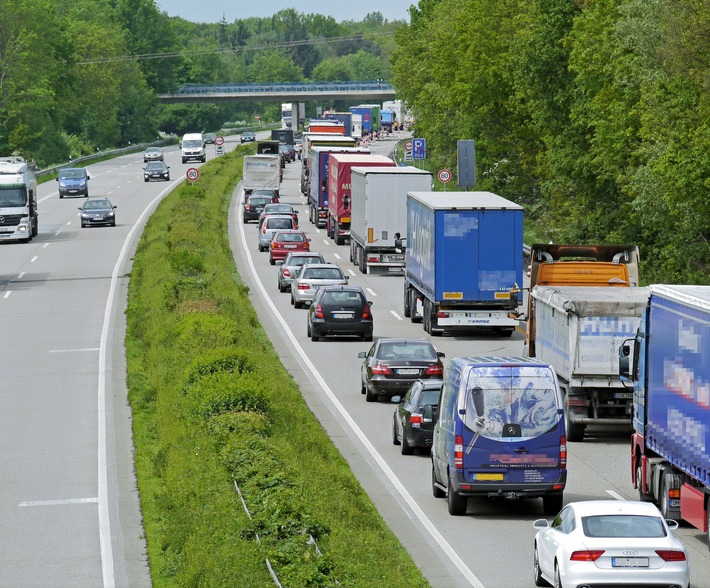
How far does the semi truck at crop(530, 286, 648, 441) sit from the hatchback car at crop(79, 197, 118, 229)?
49298 millimetres

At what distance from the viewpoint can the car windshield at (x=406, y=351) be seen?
30.0 m

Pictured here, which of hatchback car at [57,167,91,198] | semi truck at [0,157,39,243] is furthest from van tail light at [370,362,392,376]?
hatchback car at [57,167,91,198]

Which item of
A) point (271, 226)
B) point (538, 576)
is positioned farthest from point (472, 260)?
point (271, 226)

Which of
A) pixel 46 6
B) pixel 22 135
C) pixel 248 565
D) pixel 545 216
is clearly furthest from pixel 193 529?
pixel 46 6

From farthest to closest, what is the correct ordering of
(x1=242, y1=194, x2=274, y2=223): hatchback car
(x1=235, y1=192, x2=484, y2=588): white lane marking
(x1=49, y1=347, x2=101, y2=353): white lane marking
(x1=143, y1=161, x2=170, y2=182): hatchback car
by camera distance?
1. (x1=143, y1=161, x2=170, y2=182): hatchback car
2. (x1=242, y1=194, x2=274, y2=223): hatchback car
3. (x1=49, y1=347, x2=101, y2=353): white lane marking
4. (x1=235, y1=192, x2=484, y2=588): white lane marking

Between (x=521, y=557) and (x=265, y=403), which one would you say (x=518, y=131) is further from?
(x=521, y=557)

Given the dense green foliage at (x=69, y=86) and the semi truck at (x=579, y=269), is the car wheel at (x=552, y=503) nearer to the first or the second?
the semi truck at (x=579, y=269)

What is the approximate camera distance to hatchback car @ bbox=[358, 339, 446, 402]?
29.7 m

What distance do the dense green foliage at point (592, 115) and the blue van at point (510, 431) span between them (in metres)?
22.2

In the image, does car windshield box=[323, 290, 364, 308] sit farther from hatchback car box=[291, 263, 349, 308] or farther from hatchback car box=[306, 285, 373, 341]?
hatchback car box=[291, 263, 349, 308]

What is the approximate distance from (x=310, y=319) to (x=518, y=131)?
3928 cm

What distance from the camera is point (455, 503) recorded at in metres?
20.3

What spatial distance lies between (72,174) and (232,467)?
75.1 metres

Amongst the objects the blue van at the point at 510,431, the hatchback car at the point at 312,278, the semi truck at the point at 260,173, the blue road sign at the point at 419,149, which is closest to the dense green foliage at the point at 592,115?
the blue road sign at the point at 419,149
